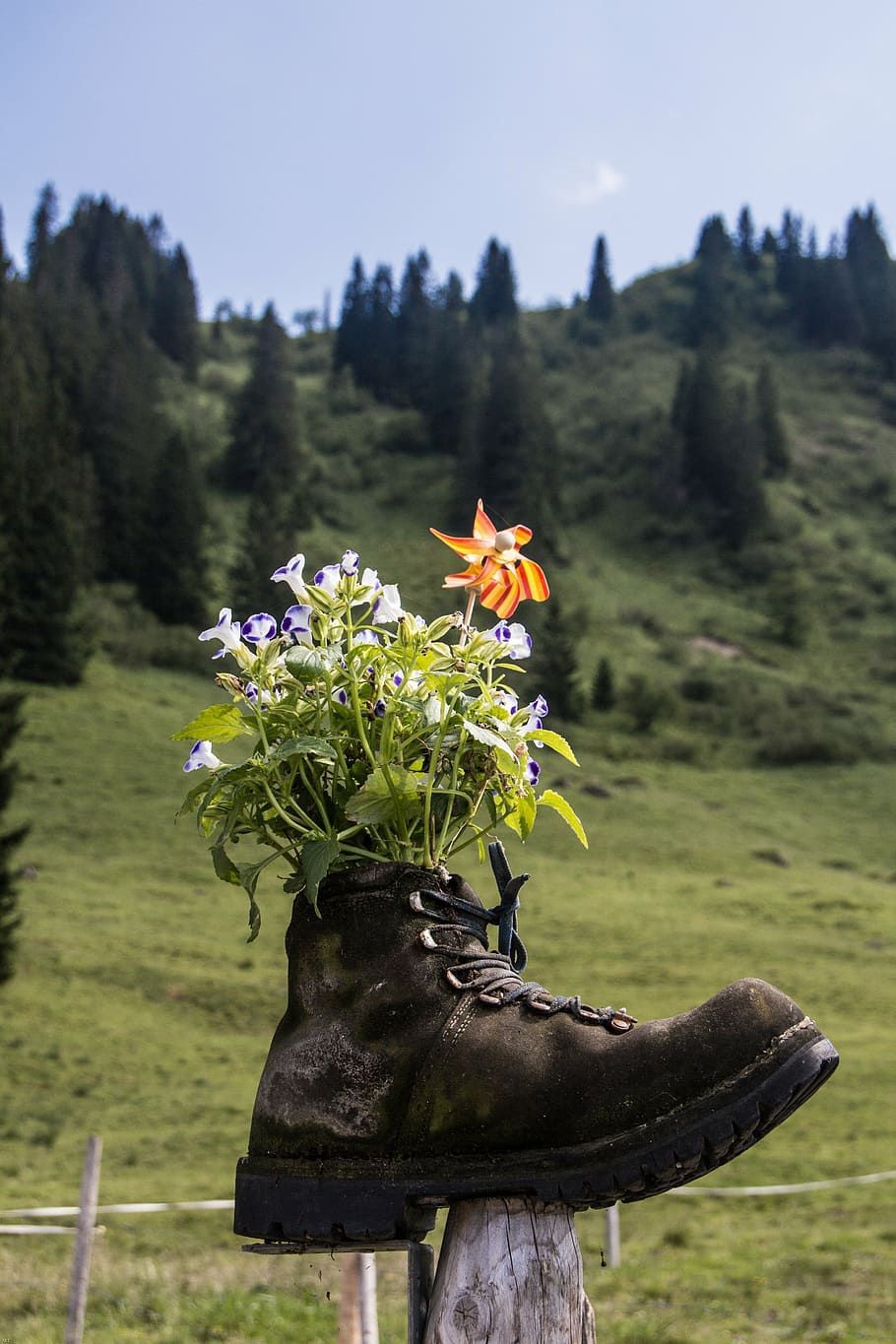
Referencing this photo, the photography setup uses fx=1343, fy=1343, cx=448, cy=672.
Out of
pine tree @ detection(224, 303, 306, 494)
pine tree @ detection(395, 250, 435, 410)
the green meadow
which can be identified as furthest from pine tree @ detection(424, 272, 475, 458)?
the green meadow

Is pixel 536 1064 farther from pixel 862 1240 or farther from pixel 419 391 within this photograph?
pixel 419 391

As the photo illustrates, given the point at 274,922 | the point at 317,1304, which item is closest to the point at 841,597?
the point at 274,922

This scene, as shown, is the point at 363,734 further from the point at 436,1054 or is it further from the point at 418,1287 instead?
the point at 418,1287

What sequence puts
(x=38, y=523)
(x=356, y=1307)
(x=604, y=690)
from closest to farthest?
(x=356, y=1307), (x=38, y=523), (x=604, y=690)

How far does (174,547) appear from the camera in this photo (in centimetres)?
6400

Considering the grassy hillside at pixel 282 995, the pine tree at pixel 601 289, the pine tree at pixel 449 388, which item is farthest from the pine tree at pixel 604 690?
the pine tree at pixel 601 289

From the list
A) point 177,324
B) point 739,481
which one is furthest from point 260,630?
point 177,324

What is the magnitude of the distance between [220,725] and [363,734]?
277 mm

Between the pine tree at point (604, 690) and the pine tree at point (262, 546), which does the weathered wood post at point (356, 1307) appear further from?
the pine tree at point (604, 690)

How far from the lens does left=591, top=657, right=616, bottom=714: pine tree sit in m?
58.5

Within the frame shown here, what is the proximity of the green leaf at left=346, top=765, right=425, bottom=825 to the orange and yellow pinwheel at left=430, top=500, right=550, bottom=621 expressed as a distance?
37 centimetres

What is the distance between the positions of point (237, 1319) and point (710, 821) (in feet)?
123

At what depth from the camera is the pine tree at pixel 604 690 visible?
58531 mm

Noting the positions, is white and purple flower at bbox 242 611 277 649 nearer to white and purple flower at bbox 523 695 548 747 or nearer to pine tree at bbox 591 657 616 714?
white and purple flower at bbox 523 695 548 747
